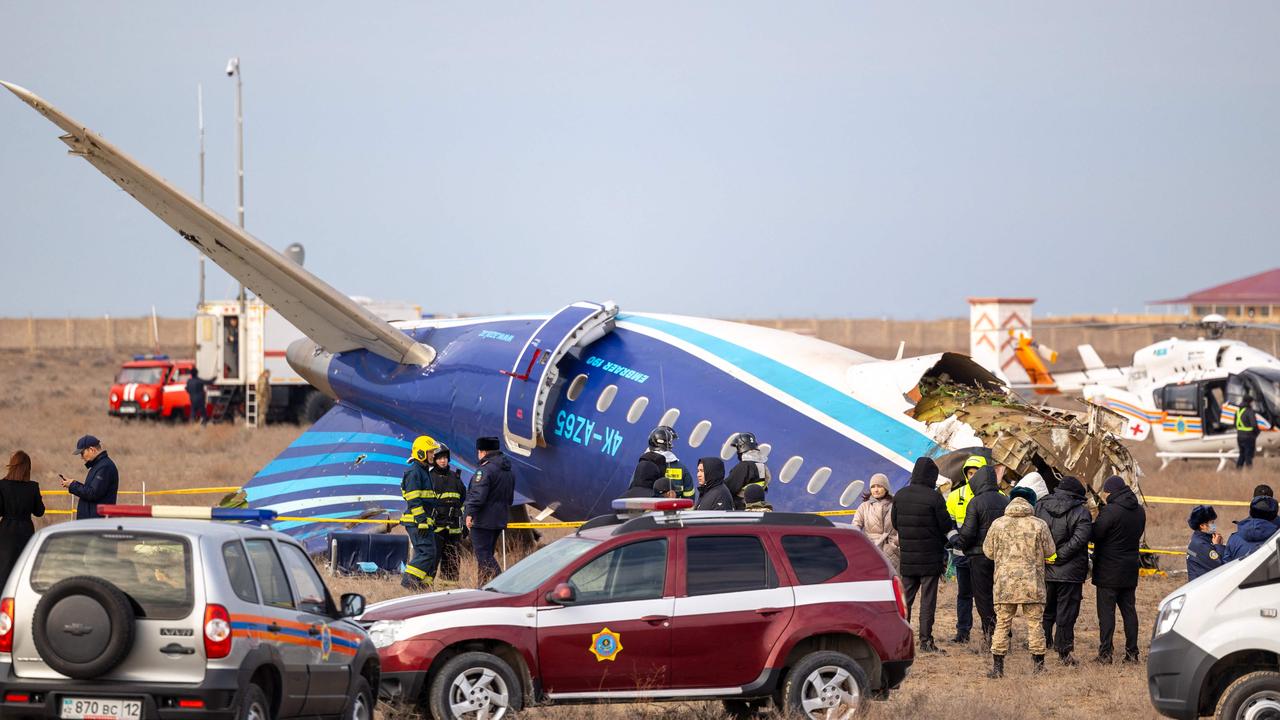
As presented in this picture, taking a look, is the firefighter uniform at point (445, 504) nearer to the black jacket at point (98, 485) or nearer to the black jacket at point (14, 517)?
the black jacket at point (98, 485)

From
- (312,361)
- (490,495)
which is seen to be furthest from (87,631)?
(312,361)

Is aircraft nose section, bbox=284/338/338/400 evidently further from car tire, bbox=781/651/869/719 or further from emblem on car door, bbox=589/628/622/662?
car tire, bbox=781/651/869/719

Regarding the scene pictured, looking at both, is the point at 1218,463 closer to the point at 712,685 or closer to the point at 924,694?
the point at 924,694

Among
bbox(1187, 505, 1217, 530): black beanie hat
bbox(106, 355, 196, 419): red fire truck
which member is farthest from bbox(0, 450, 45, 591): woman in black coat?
bbox(106, 355, 196, 419): red fire truck

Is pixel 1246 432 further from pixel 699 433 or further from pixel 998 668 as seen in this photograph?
pixel 998 668

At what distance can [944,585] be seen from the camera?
1967 cm

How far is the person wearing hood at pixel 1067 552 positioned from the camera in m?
15.0

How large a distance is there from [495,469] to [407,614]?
19.4 ft

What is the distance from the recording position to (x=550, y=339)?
66.4ft

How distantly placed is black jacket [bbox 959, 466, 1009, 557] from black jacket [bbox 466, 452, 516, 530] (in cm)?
509

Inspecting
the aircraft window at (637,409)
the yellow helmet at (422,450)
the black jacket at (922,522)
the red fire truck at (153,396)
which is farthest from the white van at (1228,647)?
the red fire truck at (153,396)

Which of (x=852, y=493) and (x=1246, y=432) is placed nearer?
(x=852, y=493)

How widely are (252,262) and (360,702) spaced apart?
10912 mm

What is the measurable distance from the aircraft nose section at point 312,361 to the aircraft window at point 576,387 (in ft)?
15.0
